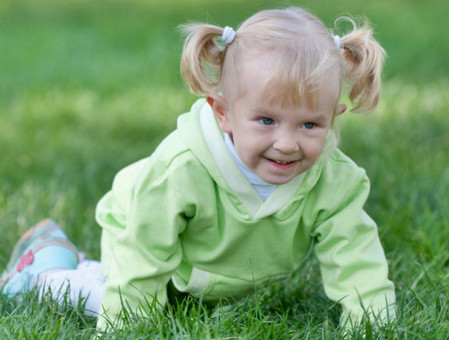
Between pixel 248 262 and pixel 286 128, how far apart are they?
517 mm

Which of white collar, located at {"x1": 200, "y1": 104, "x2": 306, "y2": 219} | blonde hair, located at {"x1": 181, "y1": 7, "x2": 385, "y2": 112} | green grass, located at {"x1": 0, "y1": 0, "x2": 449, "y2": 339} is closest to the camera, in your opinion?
blonde hair, located at {"x1": 181, "y1": 7, "x2": 385, "y2": 112}

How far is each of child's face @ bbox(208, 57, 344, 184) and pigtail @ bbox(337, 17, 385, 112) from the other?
0.14 meters

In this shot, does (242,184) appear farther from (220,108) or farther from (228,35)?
(228,35)

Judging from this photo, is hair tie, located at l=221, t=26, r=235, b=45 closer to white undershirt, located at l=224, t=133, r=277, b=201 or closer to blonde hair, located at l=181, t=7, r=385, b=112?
blonde hair, located at l=181, t=7, r=385, b=112

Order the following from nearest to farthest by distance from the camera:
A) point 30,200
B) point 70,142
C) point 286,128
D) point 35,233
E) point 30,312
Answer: point 286,128
point 30,312
point 35,233
point 30,200
point 70,142

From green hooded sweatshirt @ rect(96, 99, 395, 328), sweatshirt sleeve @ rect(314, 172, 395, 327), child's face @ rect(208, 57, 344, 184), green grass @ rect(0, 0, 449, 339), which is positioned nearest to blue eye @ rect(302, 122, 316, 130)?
child's face @ rect(208, 57, 344, 184)

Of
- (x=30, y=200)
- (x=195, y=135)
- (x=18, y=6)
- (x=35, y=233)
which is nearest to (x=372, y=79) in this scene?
(x=195, y=135)

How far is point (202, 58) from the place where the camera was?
229cm

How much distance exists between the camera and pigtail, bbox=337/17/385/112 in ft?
7.55

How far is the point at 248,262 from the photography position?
244 centimetres

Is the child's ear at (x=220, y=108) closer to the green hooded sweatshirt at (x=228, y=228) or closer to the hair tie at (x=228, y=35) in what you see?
the green hooded sweatshirt at (x=228, y=228)

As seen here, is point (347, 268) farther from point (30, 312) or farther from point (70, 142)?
point (70, 142)

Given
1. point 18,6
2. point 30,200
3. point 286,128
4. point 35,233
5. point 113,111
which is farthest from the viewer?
point 18,6

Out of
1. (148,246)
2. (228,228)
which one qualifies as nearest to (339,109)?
(228,228)
